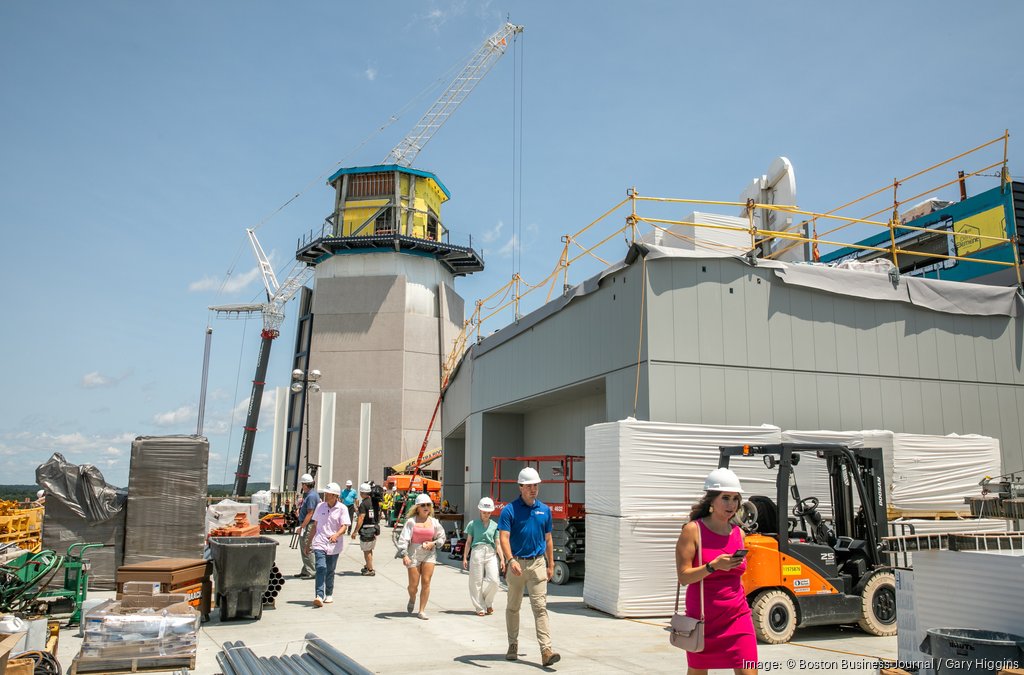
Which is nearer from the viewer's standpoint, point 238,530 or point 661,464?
point 661,464

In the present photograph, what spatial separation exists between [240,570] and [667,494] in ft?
18.9

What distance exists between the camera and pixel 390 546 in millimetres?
21312

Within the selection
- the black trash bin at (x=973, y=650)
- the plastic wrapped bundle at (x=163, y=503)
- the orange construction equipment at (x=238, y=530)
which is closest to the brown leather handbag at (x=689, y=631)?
the black trash bin at (x=973, y=650)

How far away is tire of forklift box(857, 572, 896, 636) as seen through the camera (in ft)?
28.5

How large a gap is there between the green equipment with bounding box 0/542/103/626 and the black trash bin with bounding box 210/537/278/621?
1.58 meters

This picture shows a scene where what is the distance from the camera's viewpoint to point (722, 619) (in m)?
4.44

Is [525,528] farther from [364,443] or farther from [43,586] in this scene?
[364,443]

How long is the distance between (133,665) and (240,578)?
284cm

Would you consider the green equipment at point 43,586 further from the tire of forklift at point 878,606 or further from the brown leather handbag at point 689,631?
the tire of forklift at point 878,606

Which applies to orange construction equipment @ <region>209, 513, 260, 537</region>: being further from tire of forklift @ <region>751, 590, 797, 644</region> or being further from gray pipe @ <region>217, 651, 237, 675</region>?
tire of forklift @ <region>751, 590, 797, 644</region>

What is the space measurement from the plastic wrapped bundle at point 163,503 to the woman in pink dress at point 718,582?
8.58 meters

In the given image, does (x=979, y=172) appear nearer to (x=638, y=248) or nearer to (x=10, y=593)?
(x=638, y=248)

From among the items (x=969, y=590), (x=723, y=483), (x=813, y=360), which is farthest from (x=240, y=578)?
(x=813, y=360)

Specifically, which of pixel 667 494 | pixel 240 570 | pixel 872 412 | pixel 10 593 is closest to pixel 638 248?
pixel 667 494
